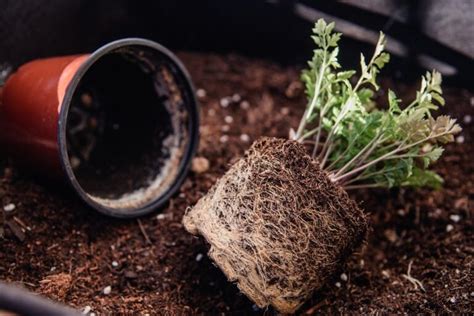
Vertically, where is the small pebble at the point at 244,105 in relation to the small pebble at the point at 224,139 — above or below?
above

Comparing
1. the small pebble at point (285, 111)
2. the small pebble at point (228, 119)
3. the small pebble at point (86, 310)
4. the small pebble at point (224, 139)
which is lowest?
the small pebble at point (86, 310)

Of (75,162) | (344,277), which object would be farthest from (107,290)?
(344,277)

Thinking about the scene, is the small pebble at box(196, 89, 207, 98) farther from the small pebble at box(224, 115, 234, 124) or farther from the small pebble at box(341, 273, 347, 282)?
the small pebble at box(341, 273, 347, 282)

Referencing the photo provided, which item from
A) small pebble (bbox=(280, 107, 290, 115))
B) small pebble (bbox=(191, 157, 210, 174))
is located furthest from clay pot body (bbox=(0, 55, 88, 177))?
small pebble (bbox=(280, 107, 290, 115))

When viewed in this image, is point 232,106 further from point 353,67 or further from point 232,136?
point 353,67

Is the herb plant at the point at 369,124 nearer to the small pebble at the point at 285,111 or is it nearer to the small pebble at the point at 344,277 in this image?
the small pebble at the point at 344,277

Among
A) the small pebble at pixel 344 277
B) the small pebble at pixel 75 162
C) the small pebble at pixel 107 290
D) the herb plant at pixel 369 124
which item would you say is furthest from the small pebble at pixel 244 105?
the small pebble at pixel 107 290

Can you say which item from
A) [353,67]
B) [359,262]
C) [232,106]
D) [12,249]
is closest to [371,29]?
[353,67]
